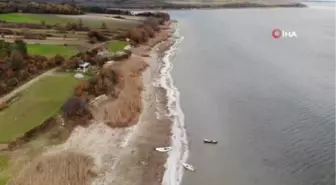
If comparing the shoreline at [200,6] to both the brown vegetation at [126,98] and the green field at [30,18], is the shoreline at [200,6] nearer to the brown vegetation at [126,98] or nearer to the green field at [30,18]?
the green field at [30,18]

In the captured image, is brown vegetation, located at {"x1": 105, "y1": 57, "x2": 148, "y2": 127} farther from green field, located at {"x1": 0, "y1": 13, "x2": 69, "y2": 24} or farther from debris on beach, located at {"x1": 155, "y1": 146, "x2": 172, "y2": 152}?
green field, located at {"x1": 0, "y1": 13, "x2": 69, "y2": 24}

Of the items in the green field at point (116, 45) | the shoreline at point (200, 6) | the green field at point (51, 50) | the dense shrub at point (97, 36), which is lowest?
the shoreline at point (200, 6)

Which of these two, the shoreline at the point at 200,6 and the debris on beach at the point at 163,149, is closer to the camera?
the debris on beach at the point at 163,149

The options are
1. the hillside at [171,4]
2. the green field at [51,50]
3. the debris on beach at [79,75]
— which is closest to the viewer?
the debris on beach at [79,75]

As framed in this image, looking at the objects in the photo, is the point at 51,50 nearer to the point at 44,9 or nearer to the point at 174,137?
the point at 174,137

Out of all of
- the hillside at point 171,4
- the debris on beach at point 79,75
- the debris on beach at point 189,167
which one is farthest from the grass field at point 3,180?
the hillside at point 171,4

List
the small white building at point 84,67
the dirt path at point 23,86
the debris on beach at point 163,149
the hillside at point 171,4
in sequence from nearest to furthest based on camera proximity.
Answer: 1. the debris on beach at point 163,149
2. the dirt path at point 23,86
3. the small white building at point 84,67
4. the hillside at point 171,4

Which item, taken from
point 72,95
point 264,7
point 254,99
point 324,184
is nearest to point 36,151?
point 72,95
